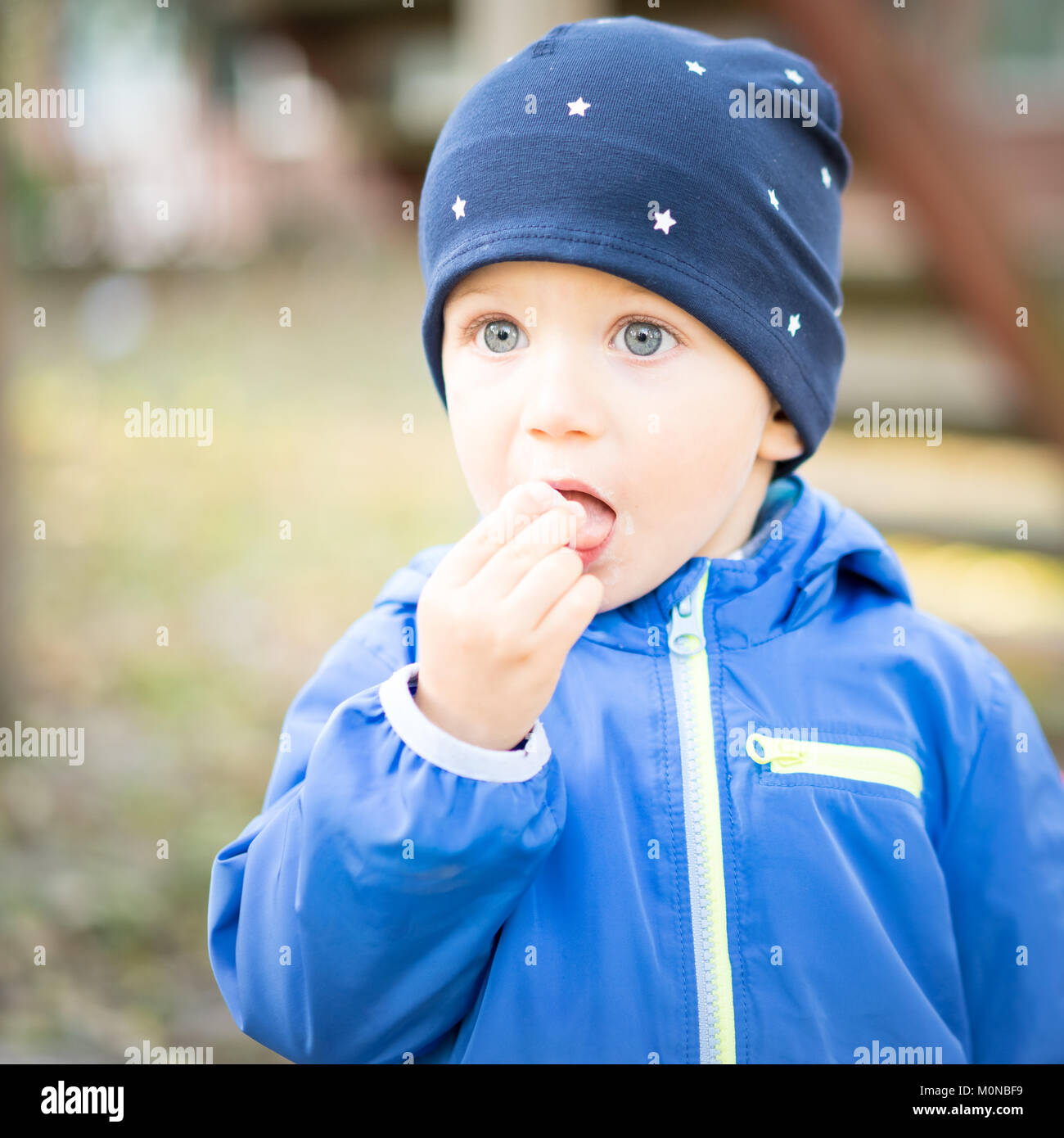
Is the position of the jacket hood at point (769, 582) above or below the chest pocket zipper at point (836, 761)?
above

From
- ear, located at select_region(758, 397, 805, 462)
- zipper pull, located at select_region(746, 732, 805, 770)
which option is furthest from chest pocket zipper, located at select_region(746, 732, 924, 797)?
ear, located at select_region(758, 397, 805, 462)

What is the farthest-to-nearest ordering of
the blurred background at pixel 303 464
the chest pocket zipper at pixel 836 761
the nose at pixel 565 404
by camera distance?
the blurred background at pixel 303 464 → the chest pocket zipper at pixel 836 761 → the nose at pixel 565 404

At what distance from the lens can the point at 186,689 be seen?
13.9 ft

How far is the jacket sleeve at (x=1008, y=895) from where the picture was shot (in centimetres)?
150

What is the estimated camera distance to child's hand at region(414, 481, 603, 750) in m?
1.25

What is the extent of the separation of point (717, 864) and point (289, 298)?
8.65 metres

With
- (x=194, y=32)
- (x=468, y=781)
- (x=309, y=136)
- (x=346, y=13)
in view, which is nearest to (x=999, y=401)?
(x=346, y=13)

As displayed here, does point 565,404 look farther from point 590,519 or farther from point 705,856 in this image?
point 705,856

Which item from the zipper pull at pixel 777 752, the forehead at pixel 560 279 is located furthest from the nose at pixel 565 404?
the zipper pull at pixel 777 752

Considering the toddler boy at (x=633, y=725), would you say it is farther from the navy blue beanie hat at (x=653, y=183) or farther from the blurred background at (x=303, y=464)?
the blurred background at (x=303, y=464)

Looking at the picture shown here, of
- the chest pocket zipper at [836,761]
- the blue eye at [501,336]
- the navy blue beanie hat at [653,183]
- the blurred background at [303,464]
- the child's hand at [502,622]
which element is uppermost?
the blurred background at [303,464]

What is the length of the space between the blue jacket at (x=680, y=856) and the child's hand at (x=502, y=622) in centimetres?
4

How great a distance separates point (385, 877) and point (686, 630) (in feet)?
1.66

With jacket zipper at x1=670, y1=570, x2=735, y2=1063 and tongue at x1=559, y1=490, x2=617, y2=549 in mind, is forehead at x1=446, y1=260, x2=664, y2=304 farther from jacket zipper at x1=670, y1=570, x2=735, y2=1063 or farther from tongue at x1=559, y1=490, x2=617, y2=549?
jacket zipper at x1=670, y1=570, x2=735, y2=1063
